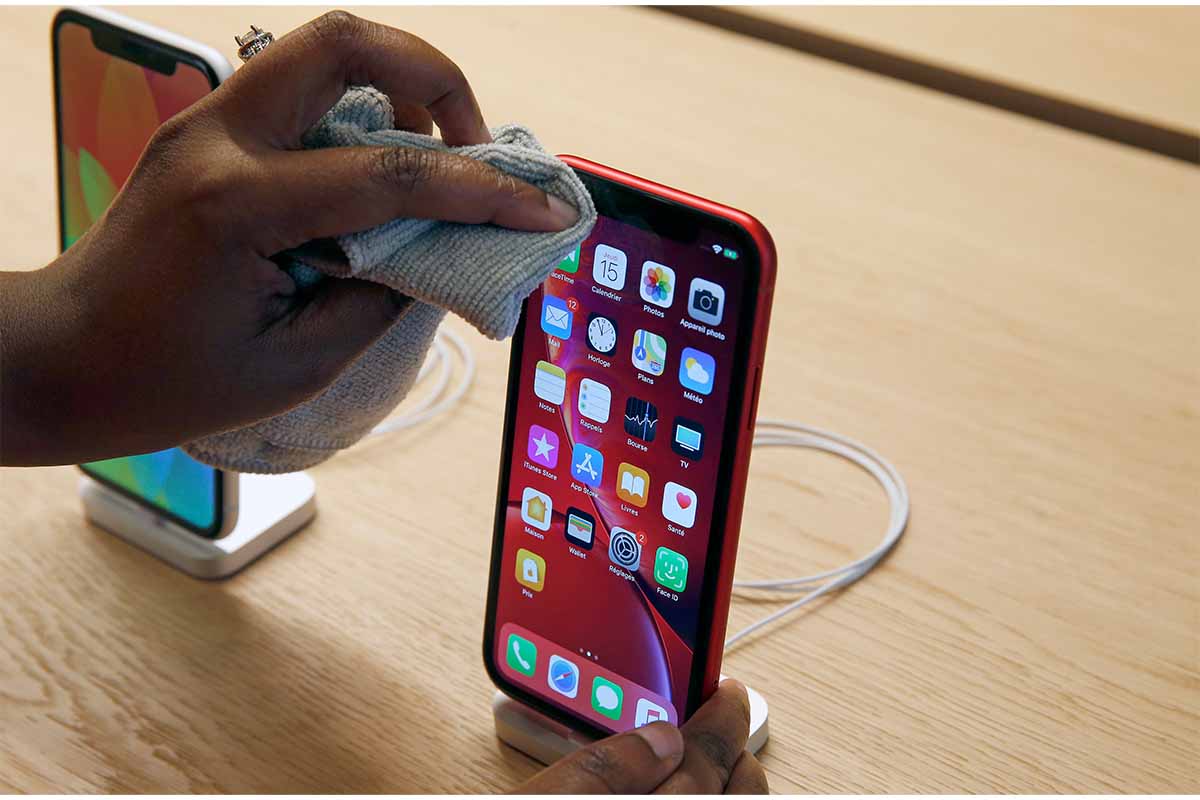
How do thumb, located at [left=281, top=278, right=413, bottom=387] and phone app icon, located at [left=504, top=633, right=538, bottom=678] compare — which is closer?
thumb, located at [left=281, top=278, right=413, bottom=387]

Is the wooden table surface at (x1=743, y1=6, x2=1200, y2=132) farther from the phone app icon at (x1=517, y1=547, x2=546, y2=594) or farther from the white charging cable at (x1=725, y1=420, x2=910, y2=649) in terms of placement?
the phone app icon at (x1=517, y1=547, x2=546, y2=594)

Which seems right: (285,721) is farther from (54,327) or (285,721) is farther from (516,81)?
(516,81)

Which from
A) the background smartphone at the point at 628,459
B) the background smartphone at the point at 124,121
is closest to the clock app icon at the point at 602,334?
the background smartphone at the point at 628,459

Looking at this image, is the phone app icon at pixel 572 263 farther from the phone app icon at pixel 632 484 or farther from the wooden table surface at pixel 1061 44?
the wooden table surface at pixel 1061 44

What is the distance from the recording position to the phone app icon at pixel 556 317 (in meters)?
0.56

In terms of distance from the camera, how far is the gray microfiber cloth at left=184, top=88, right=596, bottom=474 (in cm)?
47

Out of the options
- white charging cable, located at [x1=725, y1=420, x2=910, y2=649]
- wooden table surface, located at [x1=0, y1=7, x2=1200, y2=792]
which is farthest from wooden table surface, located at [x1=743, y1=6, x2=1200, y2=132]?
white charging cable, located at [x1=725, y1=420, x2=910, y2=649]

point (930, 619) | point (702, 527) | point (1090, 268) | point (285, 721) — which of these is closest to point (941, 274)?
point (1090, 268)

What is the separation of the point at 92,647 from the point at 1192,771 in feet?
1.71

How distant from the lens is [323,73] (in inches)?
19.1

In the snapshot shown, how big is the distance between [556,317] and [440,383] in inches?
10.3

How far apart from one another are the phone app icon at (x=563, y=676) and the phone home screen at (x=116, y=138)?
0.20 metres

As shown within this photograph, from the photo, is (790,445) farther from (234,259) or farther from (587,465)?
(234,259)

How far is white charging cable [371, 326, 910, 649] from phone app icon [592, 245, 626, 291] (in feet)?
0.66
